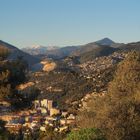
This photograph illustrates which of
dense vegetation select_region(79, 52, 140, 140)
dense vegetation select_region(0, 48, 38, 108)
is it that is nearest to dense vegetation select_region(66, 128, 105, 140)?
dense vegetation select_region(0, 48, 38, 108)

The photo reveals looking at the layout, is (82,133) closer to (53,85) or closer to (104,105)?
(104,105)

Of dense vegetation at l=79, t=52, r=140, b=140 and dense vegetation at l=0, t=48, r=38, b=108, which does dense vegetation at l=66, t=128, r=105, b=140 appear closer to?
dense vegetation at l=0, t=48, r=38, b=108

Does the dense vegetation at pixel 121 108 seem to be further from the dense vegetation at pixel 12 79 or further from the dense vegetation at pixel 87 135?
the dense vegetation at pixel 12 79

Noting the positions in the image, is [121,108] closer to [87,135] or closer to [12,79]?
[87,135]

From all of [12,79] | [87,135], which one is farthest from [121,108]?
[12,79]

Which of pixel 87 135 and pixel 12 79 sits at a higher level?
pixel 12 79

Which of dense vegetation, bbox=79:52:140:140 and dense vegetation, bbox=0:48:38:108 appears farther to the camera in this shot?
dense vegetation, bbox=79:52:140:140

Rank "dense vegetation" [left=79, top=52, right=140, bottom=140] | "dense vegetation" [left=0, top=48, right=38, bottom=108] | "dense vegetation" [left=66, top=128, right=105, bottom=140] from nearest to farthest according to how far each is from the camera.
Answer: "dense vegetation" [left=66, top=128, right=105, bottom=140] → "dense vegetation" [left=0, top=48, right=38, bottom=108] → "dense vegetation" [left=79, top=52, right=140, bottom=140]

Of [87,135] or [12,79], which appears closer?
[87,135]
